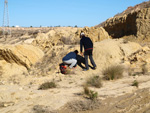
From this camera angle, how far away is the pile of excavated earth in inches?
158

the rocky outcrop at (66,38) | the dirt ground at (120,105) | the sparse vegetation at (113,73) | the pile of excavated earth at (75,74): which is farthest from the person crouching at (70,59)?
the rocky outcrop at (66,38)

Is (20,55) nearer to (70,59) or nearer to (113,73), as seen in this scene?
(70,59)

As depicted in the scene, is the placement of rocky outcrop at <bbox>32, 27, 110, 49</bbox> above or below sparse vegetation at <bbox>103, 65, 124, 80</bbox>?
above

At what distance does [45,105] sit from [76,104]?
2.60ft

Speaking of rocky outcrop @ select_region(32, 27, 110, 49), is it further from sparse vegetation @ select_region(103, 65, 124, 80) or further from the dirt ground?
the dirt ground

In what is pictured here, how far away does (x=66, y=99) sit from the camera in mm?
4594

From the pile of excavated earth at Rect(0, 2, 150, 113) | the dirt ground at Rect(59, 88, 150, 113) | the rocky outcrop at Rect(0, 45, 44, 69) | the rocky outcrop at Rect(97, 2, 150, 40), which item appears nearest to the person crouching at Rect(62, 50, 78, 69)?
the pile of excavated earth at Rect(0, 2, 150, 113)

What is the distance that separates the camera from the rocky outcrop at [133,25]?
12.9 meters

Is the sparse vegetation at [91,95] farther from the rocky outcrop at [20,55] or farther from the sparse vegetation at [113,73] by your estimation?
the rocky outcrop at [20,55]

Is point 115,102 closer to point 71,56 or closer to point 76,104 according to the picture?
point 76,104

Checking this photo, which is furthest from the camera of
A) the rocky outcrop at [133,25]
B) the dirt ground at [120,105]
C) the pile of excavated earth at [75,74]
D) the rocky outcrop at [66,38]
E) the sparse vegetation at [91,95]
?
the rocky outcrop at [66,38]

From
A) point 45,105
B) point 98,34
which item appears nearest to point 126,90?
point 45,105

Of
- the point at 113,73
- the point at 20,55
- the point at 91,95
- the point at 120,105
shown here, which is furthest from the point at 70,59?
the point at 120,105

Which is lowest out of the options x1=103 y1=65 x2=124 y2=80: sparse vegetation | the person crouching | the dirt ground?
the dirt ground
